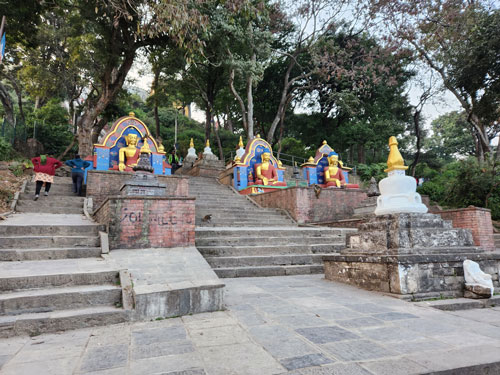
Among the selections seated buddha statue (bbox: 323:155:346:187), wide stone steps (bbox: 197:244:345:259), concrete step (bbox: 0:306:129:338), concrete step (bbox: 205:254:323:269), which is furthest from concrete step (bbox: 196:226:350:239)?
seated buddha statue (bbox: 323:155:346:187)

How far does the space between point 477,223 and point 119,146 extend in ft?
43.6

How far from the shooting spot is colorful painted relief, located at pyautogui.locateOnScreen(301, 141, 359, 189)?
1648 centimetres

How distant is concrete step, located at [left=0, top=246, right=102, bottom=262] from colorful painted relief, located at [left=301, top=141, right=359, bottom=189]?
42.5 feet

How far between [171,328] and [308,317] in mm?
1384

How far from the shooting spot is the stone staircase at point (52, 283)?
2932 mm

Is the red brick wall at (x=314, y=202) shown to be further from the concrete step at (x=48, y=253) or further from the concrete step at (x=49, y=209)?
the concrete step at (x=48, y=253)

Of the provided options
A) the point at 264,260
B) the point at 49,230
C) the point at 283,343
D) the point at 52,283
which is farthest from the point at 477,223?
the point at 49,230

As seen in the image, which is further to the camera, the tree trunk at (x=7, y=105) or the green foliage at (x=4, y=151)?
the tree trunk at (x=7, y=105)

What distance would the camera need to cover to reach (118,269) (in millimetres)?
3891

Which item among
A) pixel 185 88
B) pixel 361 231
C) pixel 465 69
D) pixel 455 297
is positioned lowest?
pixel 455 297

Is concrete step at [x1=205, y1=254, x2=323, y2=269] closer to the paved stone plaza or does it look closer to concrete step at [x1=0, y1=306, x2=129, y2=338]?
the paved stone plaza

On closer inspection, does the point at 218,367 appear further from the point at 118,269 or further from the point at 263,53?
the point at 263,53

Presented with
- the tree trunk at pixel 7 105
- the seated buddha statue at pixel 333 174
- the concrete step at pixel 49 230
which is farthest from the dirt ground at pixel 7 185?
the seated buddha statue at pixel 333 174

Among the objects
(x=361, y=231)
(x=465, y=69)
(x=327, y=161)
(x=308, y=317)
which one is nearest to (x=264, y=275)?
(x=361, y=231)
